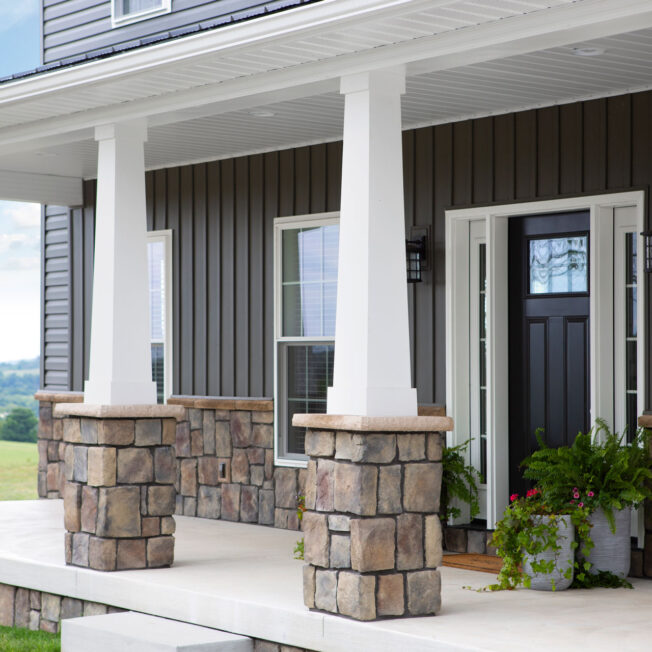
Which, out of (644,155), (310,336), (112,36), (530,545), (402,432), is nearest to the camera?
(402,432)

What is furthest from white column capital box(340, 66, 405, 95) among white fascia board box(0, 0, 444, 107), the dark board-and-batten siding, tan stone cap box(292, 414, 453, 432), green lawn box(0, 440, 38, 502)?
green lawn box(0, 440, 38, 502)

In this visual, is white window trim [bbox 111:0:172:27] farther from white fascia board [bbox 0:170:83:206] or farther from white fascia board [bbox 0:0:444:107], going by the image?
white fascia board [bbox 0:0:444:107]

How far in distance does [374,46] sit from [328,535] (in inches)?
93.9

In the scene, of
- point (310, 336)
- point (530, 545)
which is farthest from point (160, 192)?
point (530, 545)

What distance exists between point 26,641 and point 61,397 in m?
4.32

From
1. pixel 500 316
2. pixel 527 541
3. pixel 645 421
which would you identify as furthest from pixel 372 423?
pixel 500 316

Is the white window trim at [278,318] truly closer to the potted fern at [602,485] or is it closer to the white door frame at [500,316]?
the white door frame at [500,316]

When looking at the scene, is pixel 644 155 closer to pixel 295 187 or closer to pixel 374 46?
Answer: pixel 374 46

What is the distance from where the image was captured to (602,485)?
6.44 m

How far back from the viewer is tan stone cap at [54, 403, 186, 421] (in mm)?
6734

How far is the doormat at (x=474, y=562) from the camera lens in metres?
6.95

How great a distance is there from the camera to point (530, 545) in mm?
6238

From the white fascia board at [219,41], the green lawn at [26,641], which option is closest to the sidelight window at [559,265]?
the white fascia board at [219,41]

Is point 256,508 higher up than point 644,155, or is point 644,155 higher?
point 644,155
